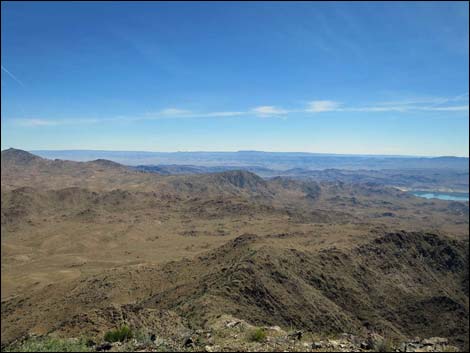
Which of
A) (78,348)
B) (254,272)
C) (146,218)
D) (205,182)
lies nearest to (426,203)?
(205,182)

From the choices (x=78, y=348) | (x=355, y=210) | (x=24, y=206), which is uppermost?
(x=78, y=348)

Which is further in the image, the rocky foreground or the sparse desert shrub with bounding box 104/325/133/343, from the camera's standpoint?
the sparse desert shrub with bounding box 104/325/133/343

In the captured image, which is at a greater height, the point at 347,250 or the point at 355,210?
the point at 347,250

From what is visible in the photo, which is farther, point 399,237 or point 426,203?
point 426,203

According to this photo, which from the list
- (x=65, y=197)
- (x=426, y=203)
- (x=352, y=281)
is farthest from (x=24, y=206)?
(x=426, y=203)

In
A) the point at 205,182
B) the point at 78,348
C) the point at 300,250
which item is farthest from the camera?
the point at 205,182

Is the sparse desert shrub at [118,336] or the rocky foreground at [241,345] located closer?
the rocky foreground at [241,345]

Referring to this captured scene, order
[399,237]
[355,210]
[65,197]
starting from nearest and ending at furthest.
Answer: [399,237]
[65,197]
[355,210]

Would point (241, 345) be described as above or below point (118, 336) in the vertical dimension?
below

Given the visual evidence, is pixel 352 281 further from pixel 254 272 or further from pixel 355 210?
pixel 355 210

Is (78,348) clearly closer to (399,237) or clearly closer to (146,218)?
(399,237)
